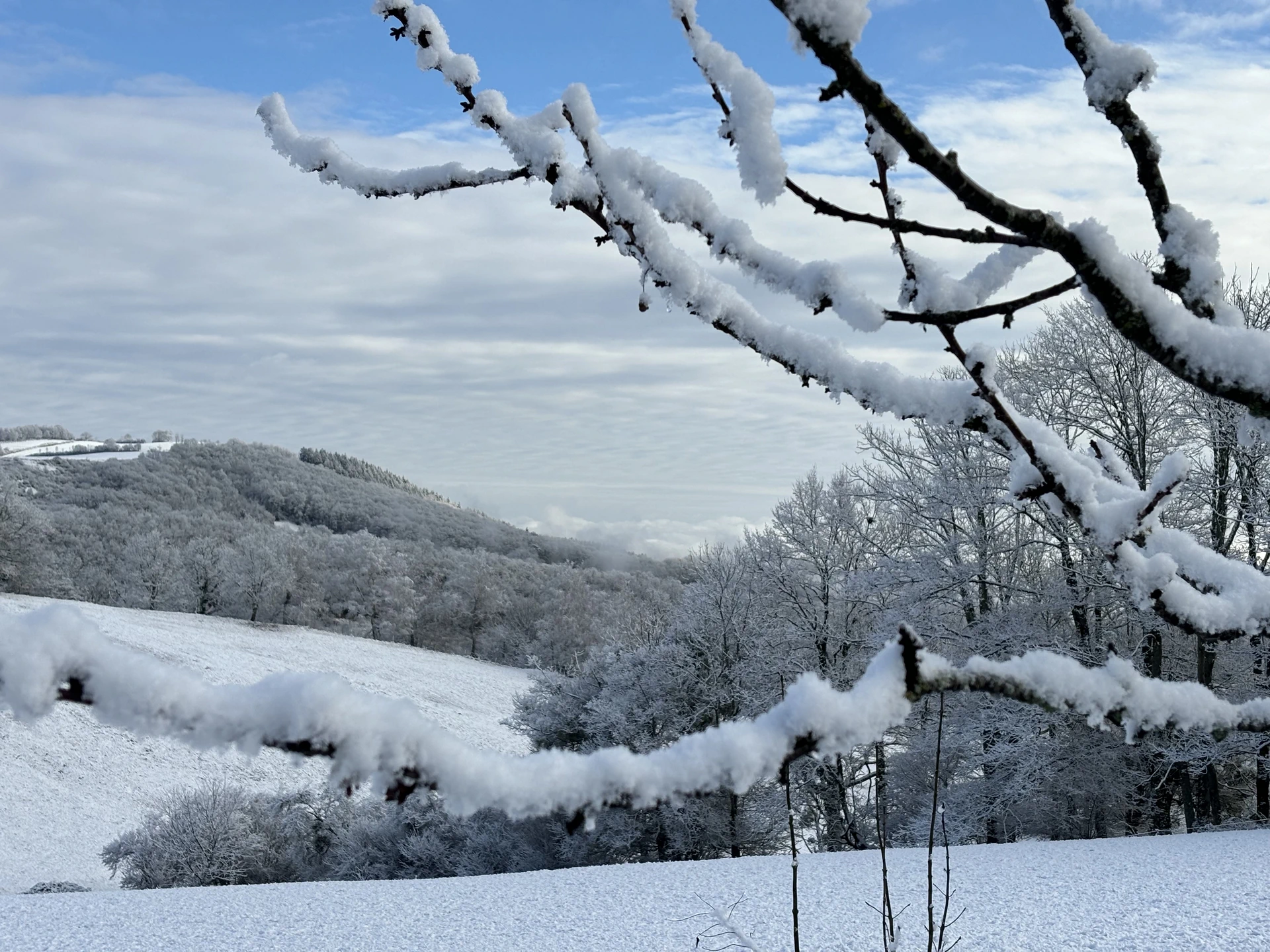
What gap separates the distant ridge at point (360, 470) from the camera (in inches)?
3140

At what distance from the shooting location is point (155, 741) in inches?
811

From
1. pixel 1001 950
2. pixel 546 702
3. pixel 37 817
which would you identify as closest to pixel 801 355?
pixel 1001 950

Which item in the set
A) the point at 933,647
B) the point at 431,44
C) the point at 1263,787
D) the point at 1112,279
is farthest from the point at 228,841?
the point at 1263,787

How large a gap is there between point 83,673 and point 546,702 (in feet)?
47.5

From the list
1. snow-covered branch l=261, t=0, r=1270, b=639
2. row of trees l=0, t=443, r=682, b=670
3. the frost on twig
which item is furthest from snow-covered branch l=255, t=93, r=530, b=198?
A: row of trees l=0, t=443, r=682, b=670

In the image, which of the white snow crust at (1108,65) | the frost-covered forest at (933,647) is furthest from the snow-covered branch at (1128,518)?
the frost-covered forest at (933,647)

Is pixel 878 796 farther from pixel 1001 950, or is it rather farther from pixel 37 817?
pixel 37 817

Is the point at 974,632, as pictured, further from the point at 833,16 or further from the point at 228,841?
the point at 833,16

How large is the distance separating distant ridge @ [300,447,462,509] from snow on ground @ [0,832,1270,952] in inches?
2776

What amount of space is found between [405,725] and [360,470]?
8533cm

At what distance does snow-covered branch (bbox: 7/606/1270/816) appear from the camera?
592mm

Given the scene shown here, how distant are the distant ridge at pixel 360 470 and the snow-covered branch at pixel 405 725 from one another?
258 ft

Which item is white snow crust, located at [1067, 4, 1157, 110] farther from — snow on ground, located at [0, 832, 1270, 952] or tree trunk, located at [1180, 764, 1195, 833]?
tree trunk, located at [1180, 764, 1195, 833]

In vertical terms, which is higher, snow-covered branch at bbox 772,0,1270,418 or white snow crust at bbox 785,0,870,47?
white snow crust at bbox 785,0,870,47
